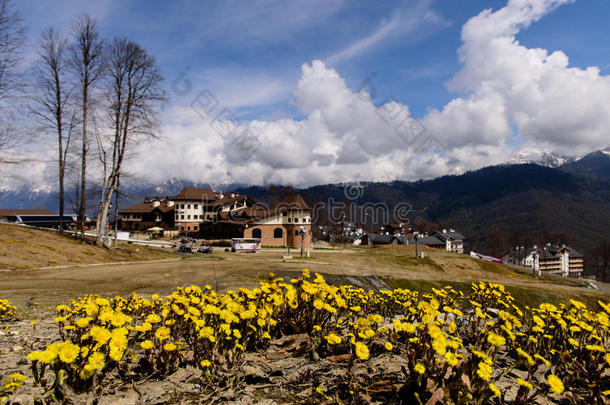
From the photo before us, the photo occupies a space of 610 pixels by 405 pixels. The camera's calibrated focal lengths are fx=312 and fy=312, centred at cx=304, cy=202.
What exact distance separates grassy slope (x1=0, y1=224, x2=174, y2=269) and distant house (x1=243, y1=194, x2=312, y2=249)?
2998 centimetres

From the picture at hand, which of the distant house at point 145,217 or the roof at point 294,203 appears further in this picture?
the distant house at point 145,217

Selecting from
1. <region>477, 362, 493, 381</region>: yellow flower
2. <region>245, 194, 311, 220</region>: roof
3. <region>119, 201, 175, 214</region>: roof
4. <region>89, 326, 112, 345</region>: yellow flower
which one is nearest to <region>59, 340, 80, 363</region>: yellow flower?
<region>89, 326, 112, 345</region>: yellow flower

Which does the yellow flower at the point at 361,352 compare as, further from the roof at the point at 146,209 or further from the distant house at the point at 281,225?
the roof at the point at 146,209

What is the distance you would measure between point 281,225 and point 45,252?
37700 millimetres

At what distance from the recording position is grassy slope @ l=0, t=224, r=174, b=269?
15930mm

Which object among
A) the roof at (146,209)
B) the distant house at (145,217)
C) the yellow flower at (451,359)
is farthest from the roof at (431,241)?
the yellow flower at (451,359)

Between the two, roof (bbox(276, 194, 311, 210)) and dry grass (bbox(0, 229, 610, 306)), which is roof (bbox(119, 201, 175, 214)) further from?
dry grass (bbox(0, 229, 610, 306))

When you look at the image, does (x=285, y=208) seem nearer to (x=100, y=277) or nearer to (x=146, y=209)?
(x=100, y=277)

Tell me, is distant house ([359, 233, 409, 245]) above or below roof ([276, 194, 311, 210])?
below

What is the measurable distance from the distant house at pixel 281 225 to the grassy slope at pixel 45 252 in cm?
2998

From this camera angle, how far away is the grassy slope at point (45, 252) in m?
15.9

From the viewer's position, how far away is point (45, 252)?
18.0m

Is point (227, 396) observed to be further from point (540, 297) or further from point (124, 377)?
point (540, 297)

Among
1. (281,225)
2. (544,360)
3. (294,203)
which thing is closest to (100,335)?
(544,360)
